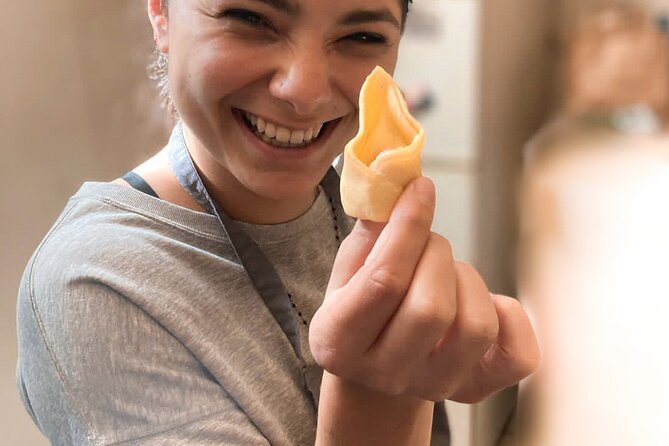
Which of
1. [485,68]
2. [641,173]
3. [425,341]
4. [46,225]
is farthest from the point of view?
[641,173]

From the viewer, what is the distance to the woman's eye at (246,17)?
1.64ft

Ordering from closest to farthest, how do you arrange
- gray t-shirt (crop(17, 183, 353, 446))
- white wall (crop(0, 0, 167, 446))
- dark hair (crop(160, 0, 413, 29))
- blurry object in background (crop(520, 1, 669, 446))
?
gray t-shirt (crop(17, 183, 353, 446))
dark hair (crop(160, 0, 413, 29))
white wall (crop(0, 0, 167, 446))
blurry object in background (crop(520, 1, 669, 446))

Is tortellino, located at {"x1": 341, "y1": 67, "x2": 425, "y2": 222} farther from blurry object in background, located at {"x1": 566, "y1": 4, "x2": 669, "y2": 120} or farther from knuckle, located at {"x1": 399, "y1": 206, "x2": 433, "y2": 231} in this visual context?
blurry object in background, located at {"x1": 566, "y1": 4, "x2": 669, "y2": 120}

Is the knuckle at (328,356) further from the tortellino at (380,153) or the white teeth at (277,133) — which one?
the white teeth at (277,133)

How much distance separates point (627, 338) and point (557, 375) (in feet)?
0.51

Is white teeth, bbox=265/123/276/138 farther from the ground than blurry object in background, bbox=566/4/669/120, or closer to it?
farther from the ground

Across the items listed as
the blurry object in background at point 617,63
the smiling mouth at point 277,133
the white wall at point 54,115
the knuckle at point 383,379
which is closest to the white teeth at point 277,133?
the smiling mouth at point 277,133

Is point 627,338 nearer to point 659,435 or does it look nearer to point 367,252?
point 659,435

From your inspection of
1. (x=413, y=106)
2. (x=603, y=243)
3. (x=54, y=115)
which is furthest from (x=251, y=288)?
(x=603, y=243)

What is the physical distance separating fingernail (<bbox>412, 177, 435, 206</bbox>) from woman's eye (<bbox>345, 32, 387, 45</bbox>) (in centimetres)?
18

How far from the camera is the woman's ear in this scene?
0.57 m

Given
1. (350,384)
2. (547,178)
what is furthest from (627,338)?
(350,384)

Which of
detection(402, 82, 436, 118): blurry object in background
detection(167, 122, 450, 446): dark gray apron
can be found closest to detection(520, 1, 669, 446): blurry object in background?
detection(402, 82, 436, 118): blurry object in background

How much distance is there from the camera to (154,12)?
1.94 feet
